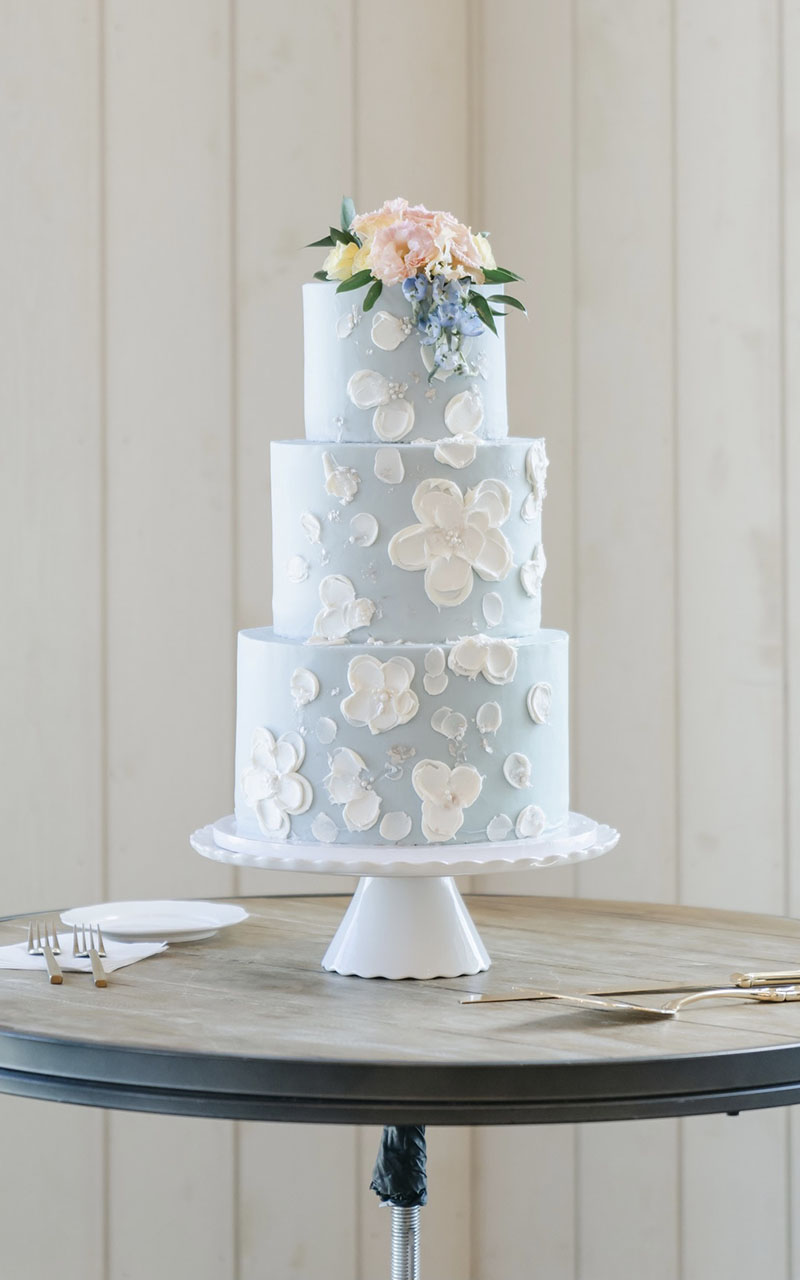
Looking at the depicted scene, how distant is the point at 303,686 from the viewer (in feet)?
4.91

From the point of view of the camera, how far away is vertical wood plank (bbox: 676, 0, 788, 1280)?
2322mm

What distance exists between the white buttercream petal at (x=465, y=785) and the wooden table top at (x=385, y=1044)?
163mm

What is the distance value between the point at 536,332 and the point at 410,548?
1.16 meters

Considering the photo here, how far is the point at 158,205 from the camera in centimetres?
230

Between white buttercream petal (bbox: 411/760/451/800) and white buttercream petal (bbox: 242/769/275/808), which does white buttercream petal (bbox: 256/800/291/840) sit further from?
white buttercream petal (bbox: 411/760/451/800)

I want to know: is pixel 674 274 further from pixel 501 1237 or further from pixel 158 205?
pixel 501 1237

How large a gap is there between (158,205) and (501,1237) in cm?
164

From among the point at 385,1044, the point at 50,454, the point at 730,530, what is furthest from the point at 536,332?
the point at 385,1044

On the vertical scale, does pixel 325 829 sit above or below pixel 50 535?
below

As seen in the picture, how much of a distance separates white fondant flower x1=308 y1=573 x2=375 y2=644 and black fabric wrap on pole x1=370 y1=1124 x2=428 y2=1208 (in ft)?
1.49

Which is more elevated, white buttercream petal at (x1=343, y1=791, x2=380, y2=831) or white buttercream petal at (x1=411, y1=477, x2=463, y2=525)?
white buttercream petal at (x1=411, y1=477, x2=463, y2=525)

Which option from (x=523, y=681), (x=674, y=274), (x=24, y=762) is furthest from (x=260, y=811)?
(x=674, y=274)

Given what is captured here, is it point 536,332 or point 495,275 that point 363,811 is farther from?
point 536,332

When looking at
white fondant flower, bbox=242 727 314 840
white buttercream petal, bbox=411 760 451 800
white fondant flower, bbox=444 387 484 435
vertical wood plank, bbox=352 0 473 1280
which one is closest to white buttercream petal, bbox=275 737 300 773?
white fondant flower, bbox=242 727 314 840
